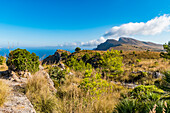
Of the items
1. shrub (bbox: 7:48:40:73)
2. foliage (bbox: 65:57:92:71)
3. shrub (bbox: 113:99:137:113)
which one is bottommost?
foliage (bbox: 65:57:92:71)

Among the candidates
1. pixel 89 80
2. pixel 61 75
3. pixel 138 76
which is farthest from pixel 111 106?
pixel 138 76

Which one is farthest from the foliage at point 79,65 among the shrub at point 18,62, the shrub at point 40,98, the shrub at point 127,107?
the shrub at point 127,107

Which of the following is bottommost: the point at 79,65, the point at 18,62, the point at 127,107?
the point at 79,65

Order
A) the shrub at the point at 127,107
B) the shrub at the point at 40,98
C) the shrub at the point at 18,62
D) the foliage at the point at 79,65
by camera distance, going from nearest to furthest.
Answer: the shrub at the point at 127,107 < the shrub at the point at 40,98 < the shrub at the point at 18,62 < the foliage at the point at 79,65

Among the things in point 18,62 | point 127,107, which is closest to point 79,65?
point 18,62

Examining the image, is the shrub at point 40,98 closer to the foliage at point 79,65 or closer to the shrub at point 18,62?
the shrub at point 18,62

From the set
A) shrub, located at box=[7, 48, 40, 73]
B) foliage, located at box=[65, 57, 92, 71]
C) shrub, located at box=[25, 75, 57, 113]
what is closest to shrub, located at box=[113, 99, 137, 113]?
shrub, located at box=[25, 75, 57, 113]

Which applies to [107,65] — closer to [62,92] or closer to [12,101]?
[62,92]

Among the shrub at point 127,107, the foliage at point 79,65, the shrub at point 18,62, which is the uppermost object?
the shrub at point 18,62

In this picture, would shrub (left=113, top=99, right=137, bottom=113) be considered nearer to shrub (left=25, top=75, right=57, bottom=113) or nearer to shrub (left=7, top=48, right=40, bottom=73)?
shrub (left=25, top=75, right=57, bottom=113)

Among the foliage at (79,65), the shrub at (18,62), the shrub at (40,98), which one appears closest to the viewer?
the shrub at (40,98)

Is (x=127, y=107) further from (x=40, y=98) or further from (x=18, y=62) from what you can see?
(x=18, y=62)

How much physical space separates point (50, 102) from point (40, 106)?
30cm

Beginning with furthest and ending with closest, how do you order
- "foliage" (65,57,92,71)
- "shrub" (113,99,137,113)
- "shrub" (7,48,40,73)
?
"foliage" (65,57,92,71)
"shrub" (7,48,40,73)
"shrub" (113,99,137,113)
